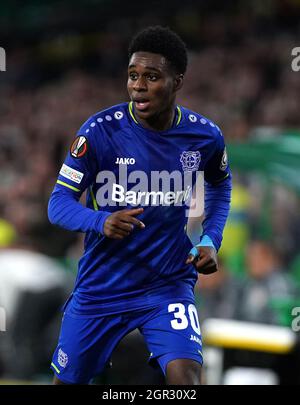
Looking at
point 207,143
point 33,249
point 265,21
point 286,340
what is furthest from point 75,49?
point 207,143

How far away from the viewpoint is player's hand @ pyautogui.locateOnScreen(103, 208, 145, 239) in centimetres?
430

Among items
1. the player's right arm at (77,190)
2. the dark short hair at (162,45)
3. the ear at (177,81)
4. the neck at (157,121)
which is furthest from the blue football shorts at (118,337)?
the dark short hair at (162,45)

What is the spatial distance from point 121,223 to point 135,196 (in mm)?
448

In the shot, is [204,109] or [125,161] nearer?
[125,161]

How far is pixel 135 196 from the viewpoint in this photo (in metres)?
4.73

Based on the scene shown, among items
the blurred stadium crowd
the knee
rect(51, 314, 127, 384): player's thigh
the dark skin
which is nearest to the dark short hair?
the dark skin

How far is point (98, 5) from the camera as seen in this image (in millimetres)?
20000

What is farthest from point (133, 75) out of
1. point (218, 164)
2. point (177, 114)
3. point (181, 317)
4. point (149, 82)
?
point (181, 317)

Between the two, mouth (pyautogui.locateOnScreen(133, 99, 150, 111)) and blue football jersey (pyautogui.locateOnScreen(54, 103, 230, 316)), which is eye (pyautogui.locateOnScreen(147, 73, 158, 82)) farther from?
blue football jersey (pyautogui.locateOnScreen(54, 103, 230, 316))

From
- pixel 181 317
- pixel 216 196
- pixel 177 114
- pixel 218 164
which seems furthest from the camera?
pixel 216 196

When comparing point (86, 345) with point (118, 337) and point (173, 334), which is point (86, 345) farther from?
point (173, 334)

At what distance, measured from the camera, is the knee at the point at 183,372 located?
4488 mm

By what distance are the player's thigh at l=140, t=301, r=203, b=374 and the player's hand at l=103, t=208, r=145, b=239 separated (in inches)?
22.5

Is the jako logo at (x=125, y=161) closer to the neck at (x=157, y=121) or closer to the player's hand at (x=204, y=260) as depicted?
the neck at (x=157, y=121)
